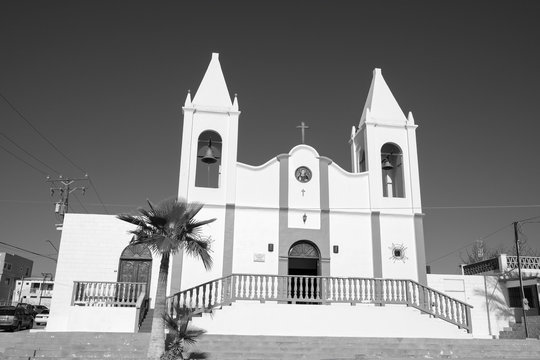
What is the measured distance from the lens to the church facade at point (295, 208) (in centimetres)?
1761

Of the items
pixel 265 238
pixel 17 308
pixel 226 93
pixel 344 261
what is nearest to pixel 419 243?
pixel 344 261

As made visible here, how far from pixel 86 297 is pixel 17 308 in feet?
22.8

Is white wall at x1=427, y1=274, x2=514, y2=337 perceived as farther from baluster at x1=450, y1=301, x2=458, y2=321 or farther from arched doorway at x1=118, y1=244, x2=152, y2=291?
arched doorway at x1=118, y1=244, x2=152, y2=291

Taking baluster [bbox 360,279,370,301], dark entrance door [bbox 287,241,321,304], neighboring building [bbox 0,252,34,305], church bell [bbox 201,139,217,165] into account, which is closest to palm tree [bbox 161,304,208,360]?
dark entrance door [bbox 287,241,321,304]

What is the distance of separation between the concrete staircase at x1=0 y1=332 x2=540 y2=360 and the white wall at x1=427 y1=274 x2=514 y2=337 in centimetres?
516

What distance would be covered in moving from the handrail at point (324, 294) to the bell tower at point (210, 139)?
348 centimetres

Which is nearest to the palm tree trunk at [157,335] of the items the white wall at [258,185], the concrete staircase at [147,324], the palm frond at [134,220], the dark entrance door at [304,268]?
the palm frond at [134,220]

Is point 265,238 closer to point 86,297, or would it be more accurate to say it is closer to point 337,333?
point 337,333

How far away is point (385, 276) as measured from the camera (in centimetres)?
1792

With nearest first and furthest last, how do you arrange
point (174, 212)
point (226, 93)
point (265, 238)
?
point (174, 212) < point (265, 238) < point (226, 93)

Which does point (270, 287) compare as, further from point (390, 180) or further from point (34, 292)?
Answer: point (34, 292)

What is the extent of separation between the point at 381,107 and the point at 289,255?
7771 mm

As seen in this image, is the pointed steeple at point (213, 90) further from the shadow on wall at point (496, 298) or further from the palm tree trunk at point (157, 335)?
the shadow on wall at point (496, 298)

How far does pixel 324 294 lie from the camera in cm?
1599
